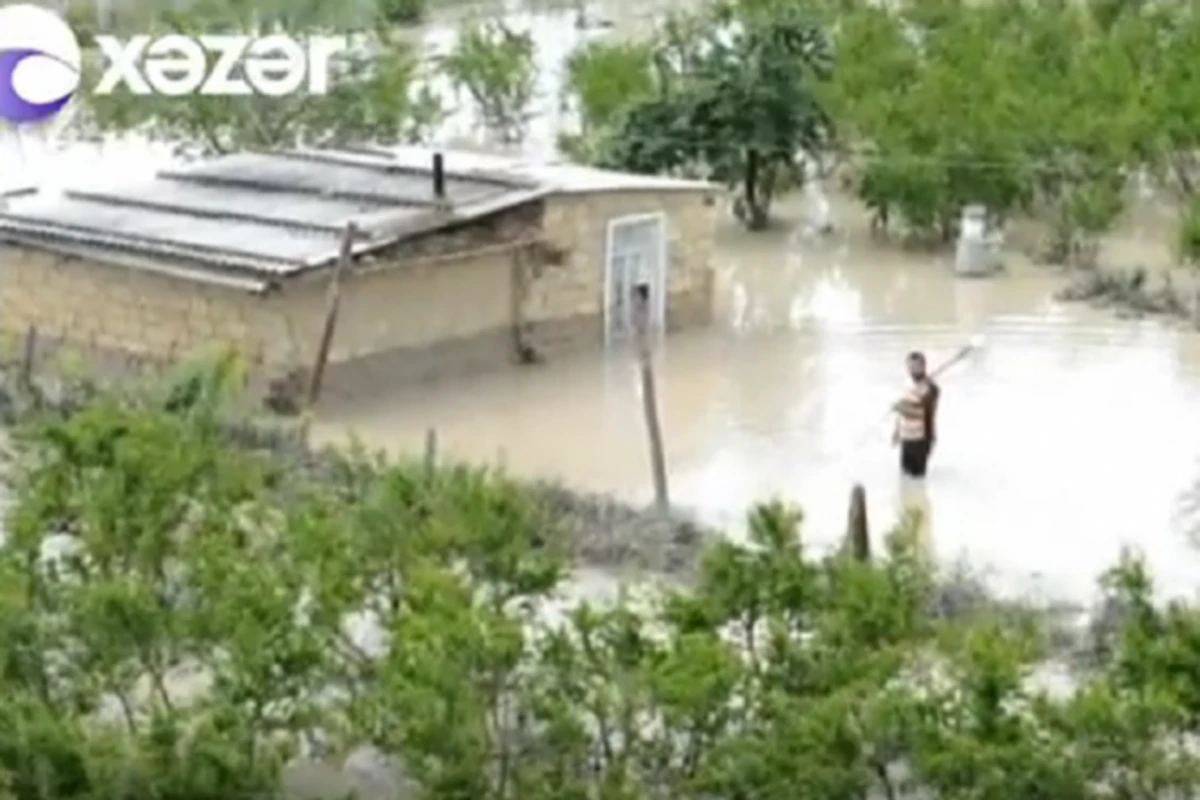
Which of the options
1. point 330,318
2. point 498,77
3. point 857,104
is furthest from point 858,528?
point 498,77

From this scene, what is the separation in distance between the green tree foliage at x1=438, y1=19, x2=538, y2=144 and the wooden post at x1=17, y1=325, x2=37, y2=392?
750 centimetres

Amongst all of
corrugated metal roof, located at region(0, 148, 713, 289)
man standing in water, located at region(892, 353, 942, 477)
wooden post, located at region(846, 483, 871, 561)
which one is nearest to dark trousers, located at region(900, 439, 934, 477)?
man standing in water, located at region(892, 353, 942, 477)

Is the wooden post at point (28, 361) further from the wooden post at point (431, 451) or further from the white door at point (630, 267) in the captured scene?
the white door at point (630, 267)

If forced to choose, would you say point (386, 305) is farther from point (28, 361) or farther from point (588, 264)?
point (28, 361)

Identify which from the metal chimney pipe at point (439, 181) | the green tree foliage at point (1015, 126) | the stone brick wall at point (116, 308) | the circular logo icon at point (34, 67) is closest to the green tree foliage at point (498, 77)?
the circular logo icon at point (34, 67)

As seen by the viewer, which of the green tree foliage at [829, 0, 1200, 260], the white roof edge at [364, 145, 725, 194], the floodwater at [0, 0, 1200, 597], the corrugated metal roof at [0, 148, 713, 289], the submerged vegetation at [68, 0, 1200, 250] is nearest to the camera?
the floodwater at [0, 0, 1200, 597]

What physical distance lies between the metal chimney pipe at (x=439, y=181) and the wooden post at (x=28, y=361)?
2.50m

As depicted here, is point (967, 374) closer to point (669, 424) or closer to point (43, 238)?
point (669, 424)

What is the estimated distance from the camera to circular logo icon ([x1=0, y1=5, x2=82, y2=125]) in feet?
76.0

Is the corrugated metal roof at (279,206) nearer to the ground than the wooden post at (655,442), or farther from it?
farther from it

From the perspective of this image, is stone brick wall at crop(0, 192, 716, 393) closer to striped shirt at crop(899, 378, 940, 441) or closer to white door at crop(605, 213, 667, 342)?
white door at crop(605, 213, 667, 342)

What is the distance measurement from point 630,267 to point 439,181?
57.3 inches

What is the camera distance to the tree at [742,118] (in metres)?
22.2

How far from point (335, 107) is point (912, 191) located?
4.79 m
